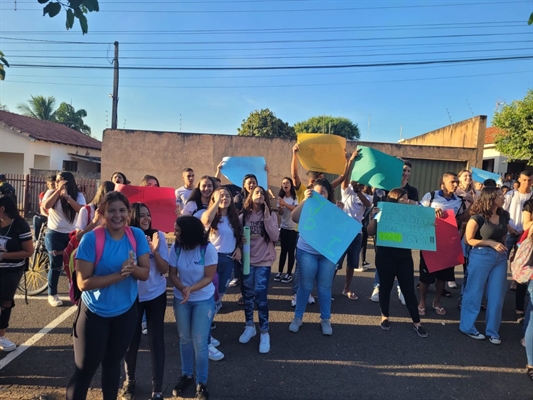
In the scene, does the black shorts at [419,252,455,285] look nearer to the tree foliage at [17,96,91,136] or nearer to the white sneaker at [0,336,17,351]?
the white sneaker at [0,336,17,351]

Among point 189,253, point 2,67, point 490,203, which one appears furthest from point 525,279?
point 2,67

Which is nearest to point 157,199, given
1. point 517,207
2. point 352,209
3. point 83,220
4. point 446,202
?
point 83,220

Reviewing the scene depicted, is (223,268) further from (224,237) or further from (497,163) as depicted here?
(497,163)

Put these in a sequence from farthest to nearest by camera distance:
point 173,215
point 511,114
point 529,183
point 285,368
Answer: point 511,114 → point 529,183 → point 173,215 → point 285,368

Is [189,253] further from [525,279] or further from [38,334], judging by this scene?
[525,279]

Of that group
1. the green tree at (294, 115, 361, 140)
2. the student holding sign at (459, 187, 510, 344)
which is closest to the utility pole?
the student holding sign at (459, 187, 510, 344)

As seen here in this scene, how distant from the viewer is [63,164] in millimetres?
20703

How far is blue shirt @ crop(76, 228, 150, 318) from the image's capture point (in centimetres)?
230

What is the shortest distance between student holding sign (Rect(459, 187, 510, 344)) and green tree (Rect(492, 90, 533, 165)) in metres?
14.0

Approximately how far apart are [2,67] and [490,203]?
5.01 meters

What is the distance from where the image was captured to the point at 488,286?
401 cm

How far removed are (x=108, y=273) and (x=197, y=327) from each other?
34.5 inches

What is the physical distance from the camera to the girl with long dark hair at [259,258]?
12.1 ft

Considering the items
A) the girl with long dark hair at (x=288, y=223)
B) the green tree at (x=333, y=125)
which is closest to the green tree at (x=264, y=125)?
the green tree at (x=333, y=125)
